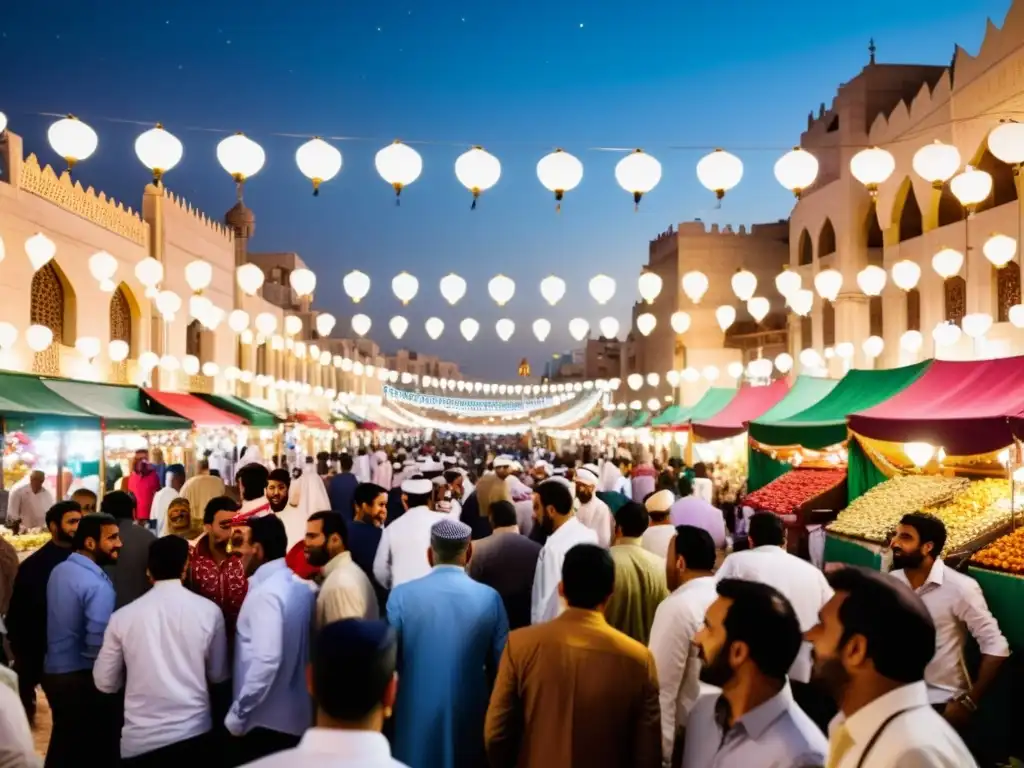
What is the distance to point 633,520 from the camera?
5.17 m

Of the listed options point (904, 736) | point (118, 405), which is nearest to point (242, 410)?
point (118, 405)

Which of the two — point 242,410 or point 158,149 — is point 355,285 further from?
point 242,410

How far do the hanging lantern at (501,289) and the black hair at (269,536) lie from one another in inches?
326

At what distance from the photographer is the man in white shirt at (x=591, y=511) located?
336 inches

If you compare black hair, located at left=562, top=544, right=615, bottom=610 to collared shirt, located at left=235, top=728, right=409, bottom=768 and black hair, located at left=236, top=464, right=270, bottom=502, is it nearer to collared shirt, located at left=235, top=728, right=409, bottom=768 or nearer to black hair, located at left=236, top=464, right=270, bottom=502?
collared shirt, located at left=235, top=728, right=409, bottom=768

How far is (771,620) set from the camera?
8.11 feet

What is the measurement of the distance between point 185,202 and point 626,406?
2360cm

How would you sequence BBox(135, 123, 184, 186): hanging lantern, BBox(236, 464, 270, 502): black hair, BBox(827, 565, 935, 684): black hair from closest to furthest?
BBox(827, 565, 935, 684): black hair
BBox(236, 464, 270, 502): black hair
BBox(135, 123, 184, 186): hanging lantern

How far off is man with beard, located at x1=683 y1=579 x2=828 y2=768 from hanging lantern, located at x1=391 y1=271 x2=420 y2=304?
33.2ft

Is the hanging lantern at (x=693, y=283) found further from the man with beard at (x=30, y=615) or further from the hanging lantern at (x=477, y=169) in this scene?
the man with beard at (x=30, y=615)

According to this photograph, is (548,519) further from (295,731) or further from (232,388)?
(232,388)

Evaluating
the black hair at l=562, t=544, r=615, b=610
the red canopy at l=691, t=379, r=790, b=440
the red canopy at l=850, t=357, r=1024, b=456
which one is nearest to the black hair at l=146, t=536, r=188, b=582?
the black hair at l=562, t=544, r=615, b=610

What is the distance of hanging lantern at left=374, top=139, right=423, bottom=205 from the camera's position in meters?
8.38

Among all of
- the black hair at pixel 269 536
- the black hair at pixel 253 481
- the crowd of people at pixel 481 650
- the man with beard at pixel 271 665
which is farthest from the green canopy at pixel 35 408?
the man with beard at pixel 271 665
